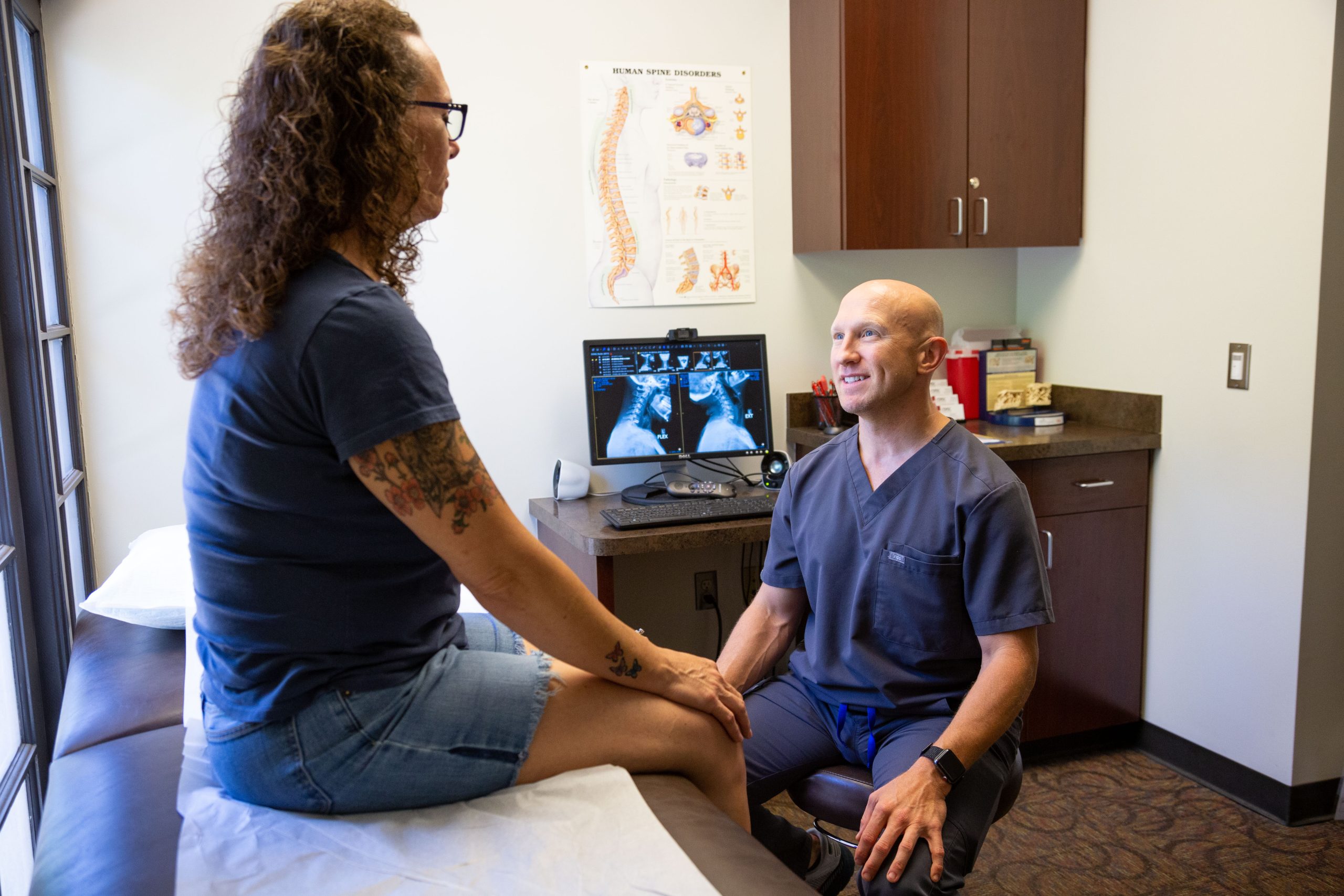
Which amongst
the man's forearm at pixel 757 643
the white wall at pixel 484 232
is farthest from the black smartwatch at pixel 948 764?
the white wall at pixel 484 232

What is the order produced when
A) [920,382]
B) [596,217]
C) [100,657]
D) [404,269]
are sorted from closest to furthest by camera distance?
[404,269] → [920,382] → [100,657] → [596,217]

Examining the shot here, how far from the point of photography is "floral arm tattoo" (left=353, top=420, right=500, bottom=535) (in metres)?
1.08

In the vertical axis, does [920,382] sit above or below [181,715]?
above

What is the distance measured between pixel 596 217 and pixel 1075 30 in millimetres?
1518

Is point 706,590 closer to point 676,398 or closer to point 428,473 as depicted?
point 676,398

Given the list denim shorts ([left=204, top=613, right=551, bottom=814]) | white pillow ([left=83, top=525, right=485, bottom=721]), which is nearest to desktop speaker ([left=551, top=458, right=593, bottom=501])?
white pillow ([left=83, top=525, right=485, bottom=721])

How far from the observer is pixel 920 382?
1.76 m

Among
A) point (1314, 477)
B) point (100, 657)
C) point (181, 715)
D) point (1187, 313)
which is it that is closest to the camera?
point (181, 715)

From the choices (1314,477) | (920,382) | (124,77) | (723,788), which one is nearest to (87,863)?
(723,788)

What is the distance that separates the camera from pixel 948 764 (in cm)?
150

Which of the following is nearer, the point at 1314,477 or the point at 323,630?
the point at 323,630

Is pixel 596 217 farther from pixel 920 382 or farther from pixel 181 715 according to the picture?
pixel 181 715

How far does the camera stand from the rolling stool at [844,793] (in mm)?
1643

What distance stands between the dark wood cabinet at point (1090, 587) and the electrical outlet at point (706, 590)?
94cm
